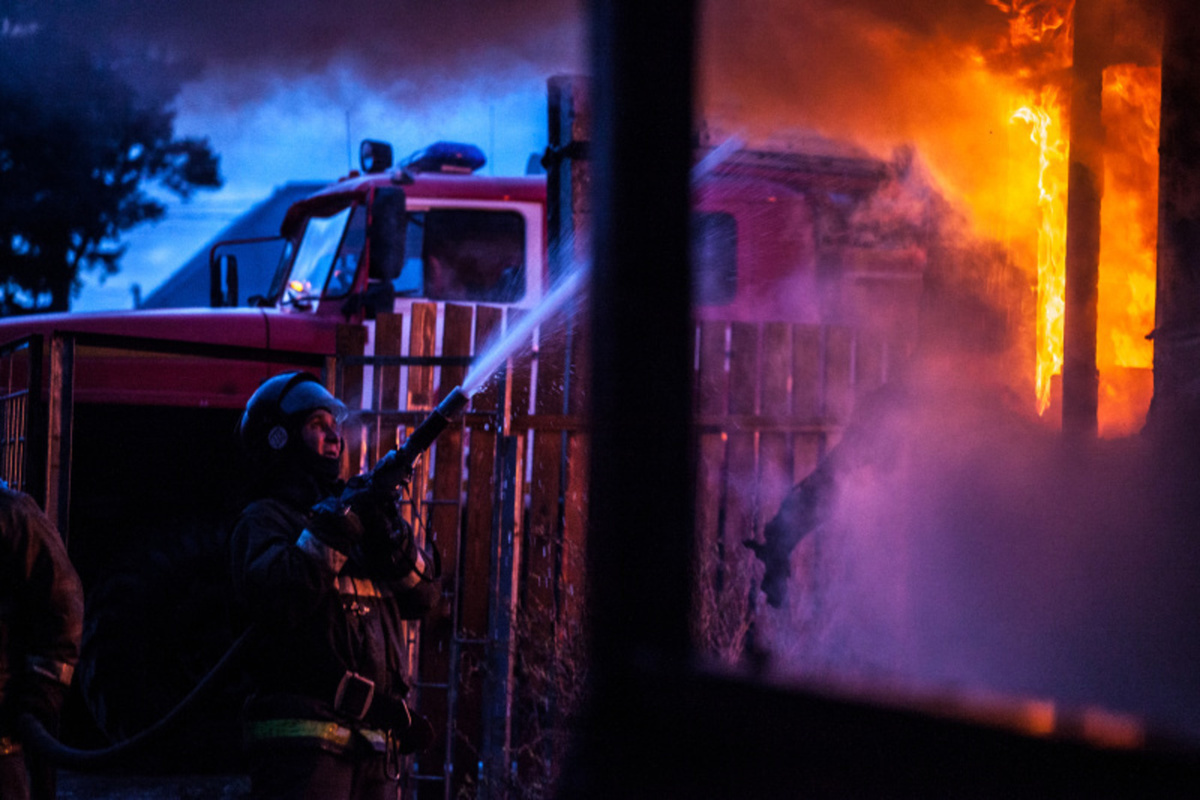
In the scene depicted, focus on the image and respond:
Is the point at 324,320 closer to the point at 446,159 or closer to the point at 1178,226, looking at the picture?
the point at 446,159

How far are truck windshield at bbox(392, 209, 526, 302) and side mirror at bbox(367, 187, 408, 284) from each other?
0.16 meters

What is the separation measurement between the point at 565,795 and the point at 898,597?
221 inches

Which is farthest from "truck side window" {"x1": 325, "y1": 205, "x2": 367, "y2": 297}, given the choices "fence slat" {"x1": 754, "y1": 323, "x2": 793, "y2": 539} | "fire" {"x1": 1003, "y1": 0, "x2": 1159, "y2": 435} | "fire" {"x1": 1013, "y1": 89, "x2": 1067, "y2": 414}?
"fire" {"x1": 1003, "y1": 0, "x2": 1159, "y2": 435}

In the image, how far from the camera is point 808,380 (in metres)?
6.60

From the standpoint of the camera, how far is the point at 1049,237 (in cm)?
541

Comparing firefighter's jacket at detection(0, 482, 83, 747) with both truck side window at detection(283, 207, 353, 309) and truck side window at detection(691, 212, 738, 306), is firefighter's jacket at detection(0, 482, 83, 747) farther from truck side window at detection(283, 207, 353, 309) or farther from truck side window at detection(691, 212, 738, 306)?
truck side window at detection(691, 212, 738, 306)

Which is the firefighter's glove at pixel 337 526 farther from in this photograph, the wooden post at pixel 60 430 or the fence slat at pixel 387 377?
the fence slat at pixel 387 377

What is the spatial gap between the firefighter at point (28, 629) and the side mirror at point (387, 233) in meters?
3.15

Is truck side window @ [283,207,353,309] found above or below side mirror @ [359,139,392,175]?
below

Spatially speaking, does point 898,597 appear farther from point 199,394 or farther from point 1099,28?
point 199,394

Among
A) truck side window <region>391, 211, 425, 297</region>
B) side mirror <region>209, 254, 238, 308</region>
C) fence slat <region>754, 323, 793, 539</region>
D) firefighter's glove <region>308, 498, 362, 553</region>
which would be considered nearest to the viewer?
firefighter's glove <region>308, 498, 362, 553</region>

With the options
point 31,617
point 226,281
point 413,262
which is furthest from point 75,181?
point 31,617

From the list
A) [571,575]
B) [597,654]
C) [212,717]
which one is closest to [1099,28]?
[571,575]

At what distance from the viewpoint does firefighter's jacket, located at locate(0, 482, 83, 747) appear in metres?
3.57
